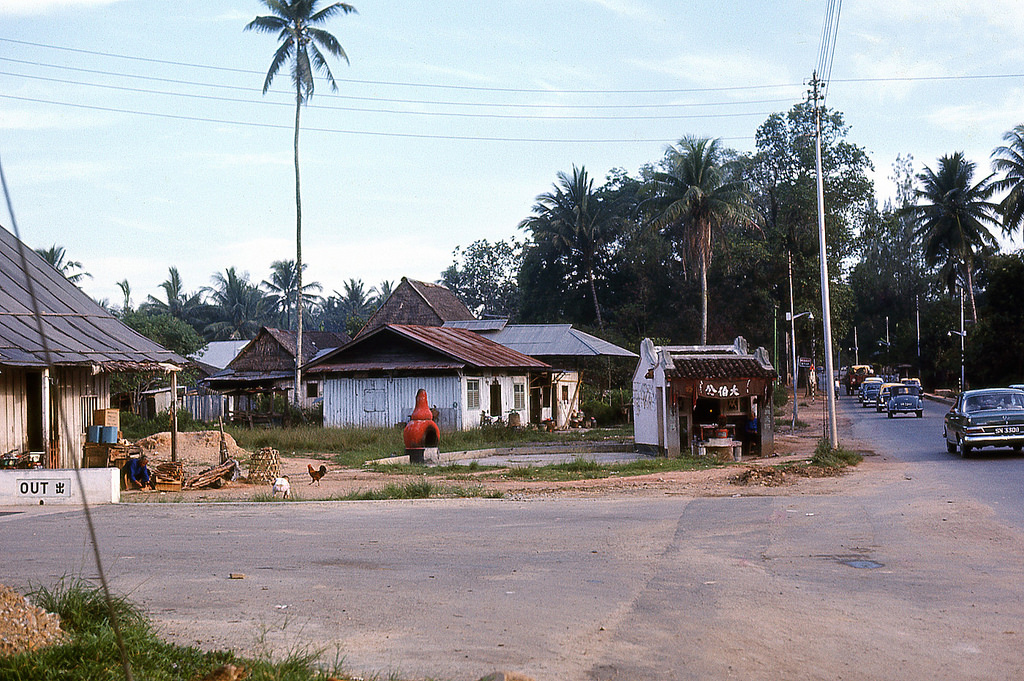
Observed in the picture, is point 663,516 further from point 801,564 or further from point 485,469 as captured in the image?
point 485,469

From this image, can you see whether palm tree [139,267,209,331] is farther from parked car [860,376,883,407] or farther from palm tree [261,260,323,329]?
parked car [860,376,883,407]

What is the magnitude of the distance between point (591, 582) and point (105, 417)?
1729 cm

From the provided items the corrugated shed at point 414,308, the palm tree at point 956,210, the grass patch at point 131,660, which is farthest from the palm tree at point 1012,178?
the grass patch at point 131,660

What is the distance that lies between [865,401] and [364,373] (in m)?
38.5

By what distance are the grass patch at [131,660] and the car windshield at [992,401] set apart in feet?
71.2

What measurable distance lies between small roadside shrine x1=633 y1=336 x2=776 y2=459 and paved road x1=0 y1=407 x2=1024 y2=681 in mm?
9799

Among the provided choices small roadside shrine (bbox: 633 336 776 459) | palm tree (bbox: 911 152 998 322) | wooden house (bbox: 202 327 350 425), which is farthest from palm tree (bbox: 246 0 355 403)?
palm tree (bbox: 911 152 998 322)

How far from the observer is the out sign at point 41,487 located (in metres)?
17.5

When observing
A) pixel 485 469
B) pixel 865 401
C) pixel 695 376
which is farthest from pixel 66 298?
pixel 865 401

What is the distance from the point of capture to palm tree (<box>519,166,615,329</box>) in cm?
7162

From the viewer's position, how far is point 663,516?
14602 mm

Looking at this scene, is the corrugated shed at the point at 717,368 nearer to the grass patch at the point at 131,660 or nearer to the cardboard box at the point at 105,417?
the cardboard box at the point at 105,417

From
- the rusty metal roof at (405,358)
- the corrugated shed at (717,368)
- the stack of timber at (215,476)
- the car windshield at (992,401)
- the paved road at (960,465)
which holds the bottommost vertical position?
the paved road at (960,465)

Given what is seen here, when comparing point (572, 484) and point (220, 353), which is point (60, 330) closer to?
point (572, 484)
